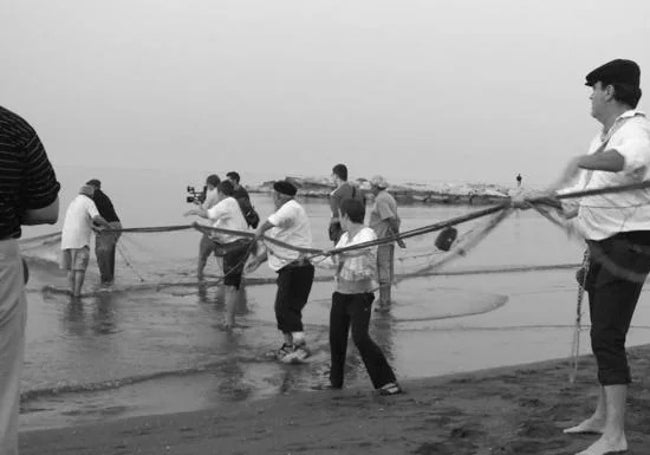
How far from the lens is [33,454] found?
216 inches

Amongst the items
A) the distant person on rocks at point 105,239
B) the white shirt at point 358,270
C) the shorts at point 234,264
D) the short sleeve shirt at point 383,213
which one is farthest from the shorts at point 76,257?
the white shirt at point 358,270

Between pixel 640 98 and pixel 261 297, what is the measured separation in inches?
437

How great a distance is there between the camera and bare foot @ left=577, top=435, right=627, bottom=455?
437 cm

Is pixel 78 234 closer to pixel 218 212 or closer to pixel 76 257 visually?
pixel 76 257

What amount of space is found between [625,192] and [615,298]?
59cm

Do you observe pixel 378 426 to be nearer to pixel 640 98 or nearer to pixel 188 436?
pixel 188 436

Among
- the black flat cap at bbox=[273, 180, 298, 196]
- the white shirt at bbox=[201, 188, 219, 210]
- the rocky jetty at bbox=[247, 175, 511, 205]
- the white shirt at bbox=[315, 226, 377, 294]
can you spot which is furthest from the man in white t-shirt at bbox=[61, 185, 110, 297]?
the rocky jetty at bbox=[247, 175, 511, 205]

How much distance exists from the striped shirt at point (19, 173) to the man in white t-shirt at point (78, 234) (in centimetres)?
1057

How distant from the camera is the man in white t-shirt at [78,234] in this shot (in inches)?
551

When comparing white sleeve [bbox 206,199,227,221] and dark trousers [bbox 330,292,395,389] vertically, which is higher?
white sleeve [bbox 206,199,227,221]

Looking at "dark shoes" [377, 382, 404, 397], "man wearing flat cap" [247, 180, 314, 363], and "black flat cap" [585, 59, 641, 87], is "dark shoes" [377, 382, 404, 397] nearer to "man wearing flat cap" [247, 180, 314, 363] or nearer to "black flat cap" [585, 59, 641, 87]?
"man wearing flat cap" [247, 180, 314, 363]

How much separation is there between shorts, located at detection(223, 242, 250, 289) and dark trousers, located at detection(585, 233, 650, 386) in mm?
6695

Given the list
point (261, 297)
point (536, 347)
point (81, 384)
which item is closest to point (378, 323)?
point (536, 347)

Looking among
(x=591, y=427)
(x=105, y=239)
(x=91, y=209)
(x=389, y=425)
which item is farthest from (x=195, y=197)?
(x=591, y=427)
